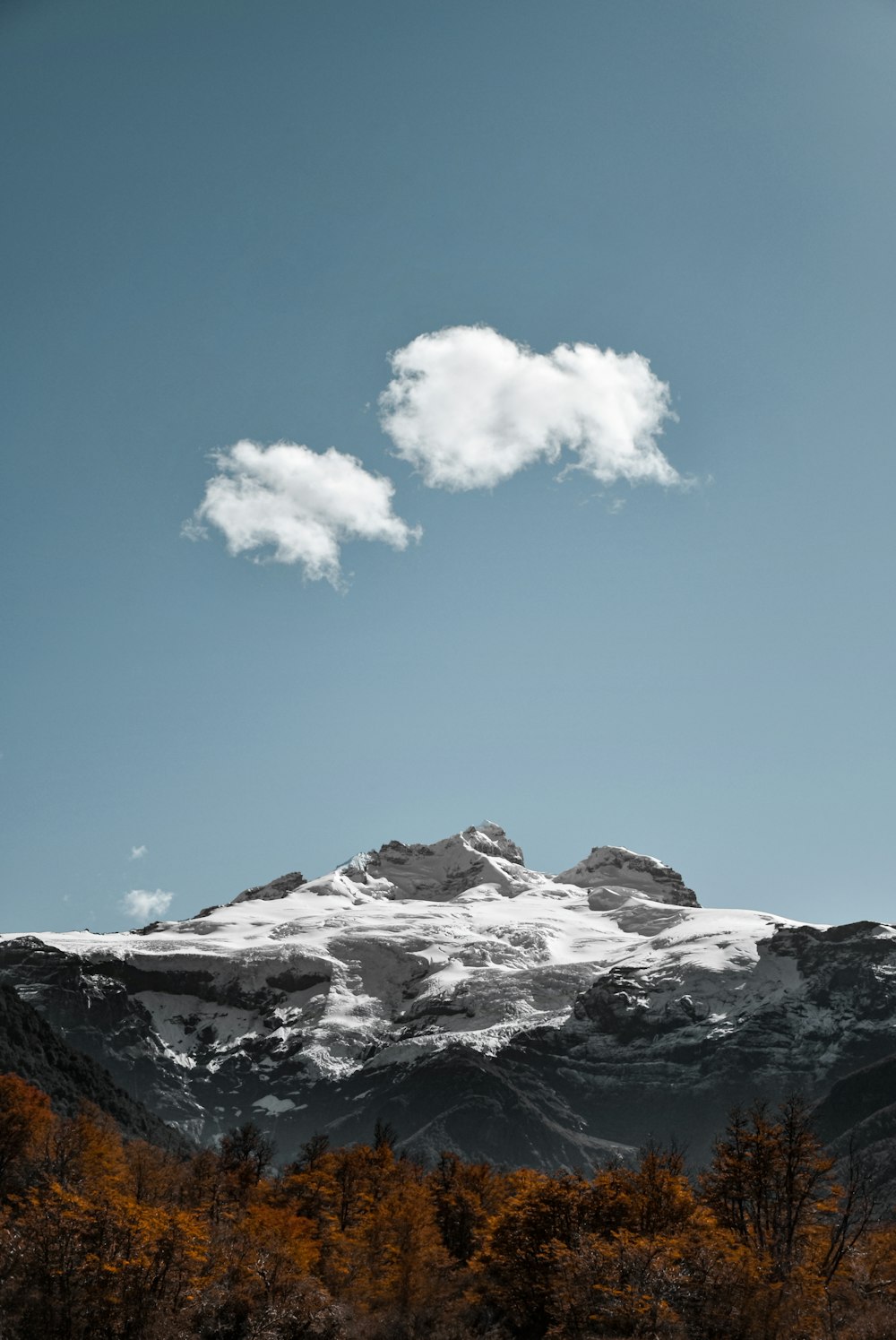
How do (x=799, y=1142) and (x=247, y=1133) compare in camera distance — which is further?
(x=247, y=1133)

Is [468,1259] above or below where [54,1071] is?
below

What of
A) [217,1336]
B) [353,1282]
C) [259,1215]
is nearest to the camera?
[217,1336]

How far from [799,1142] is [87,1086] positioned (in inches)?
6649

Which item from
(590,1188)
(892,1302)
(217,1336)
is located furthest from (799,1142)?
(217,1336)

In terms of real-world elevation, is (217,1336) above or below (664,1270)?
below

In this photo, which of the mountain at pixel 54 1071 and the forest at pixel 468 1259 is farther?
the mountain at pixel 54 1071

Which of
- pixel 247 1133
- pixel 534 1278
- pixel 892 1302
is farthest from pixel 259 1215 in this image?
pixel 247 1133

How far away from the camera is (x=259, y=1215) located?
225ft

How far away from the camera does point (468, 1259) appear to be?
75000 mm

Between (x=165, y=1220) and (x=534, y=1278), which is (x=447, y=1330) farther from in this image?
(x=165, y=1220)

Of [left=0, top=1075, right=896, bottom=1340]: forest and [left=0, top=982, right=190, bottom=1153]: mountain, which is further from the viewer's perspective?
[left=0, top=982, right=190, bottom=1153]: mountain

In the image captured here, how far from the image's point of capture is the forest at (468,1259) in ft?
150

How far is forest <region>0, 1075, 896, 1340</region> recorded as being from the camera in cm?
4581

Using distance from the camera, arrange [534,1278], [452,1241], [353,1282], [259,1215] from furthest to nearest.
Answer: [452,1241] < [259,1215] < [353,1282] < [534,1278]
